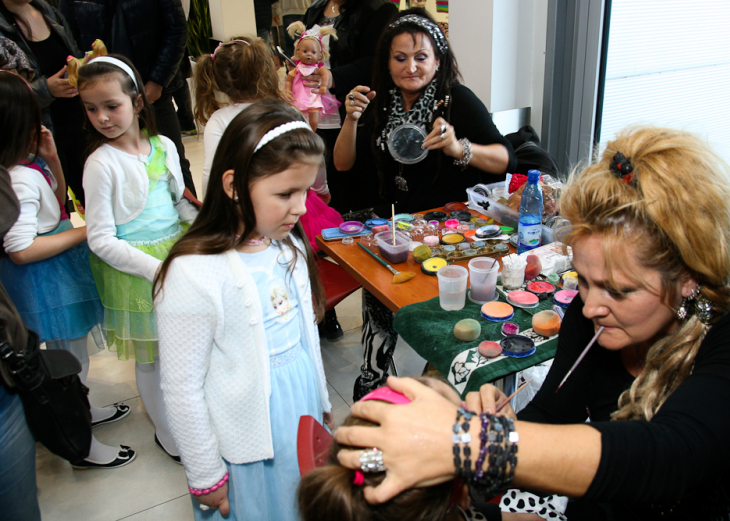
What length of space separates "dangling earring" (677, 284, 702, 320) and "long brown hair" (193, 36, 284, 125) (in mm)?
2055

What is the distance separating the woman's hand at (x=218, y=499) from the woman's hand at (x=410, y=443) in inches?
27.3

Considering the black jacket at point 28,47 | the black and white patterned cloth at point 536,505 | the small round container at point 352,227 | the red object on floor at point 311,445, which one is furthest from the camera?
the black jacket at point 28,47

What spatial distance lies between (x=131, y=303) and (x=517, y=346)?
146 centimetres

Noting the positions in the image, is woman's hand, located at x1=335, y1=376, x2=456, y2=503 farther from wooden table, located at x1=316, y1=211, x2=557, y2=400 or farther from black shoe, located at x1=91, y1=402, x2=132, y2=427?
black shoe, located at x1=91, y1=402, x2=132, y2=427

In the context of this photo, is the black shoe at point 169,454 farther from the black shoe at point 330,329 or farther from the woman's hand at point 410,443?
the woman's hand at point 410,443

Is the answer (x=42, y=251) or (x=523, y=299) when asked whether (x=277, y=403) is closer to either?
(x=523, y=299)

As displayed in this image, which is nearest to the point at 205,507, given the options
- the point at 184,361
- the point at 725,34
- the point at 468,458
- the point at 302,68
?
the point at 184,361

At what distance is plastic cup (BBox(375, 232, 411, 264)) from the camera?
1937 millimetres

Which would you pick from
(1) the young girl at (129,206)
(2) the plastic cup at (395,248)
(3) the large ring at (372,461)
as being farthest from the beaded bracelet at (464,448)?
(1) the young girl at (129,206)

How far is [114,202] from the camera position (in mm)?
1890

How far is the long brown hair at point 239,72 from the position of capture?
244 cm

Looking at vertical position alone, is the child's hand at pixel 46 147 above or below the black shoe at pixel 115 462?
above

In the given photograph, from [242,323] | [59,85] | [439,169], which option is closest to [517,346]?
[242,323]

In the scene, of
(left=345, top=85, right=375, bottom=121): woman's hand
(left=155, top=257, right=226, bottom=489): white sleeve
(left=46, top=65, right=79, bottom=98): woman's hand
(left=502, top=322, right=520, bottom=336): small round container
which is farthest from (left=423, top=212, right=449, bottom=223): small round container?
(left=46, top=65, right=79, bottom=98): woman's hand
